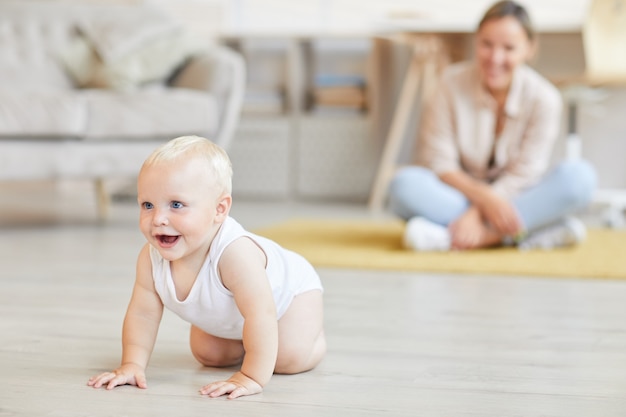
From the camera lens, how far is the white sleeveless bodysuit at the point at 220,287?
1.18 metres

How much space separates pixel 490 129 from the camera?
8.98ft

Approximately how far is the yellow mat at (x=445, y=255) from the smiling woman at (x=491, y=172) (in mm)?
64

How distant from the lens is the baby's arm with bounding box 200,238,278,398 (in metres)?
1.15

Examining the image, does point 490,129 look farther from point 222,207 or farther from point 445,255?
point 222,207

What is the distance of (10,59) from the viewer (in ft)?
12.1

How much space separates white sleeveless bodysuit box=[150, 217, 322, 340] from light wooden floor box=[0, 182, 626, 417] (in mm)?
84

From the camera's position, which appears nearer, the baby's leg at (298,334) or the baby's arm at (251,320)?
the baby's arm at (251,320)

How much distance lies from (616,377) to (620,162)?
10.9 ft

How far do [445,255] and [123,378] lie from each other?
60.6 inches

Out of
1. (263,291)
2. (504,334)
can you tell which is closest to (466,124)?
(504,334)

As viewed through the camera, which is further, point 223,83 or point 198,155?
point 223,83

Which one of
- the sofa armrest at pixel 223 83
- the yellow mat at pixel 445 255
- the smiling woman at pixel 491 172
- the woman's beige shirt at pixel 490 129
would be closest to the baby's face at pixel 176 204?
the yellow mat at pixel 445 255

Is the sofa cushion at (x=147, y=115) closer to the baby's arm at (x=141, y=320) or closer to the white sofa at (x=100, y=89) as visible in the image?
the white sofa at (x=100, y=89)

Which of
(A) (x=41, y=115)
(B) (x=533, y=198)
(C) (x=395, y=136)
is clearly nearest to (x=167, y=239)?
(B) (x=533, y=198)
